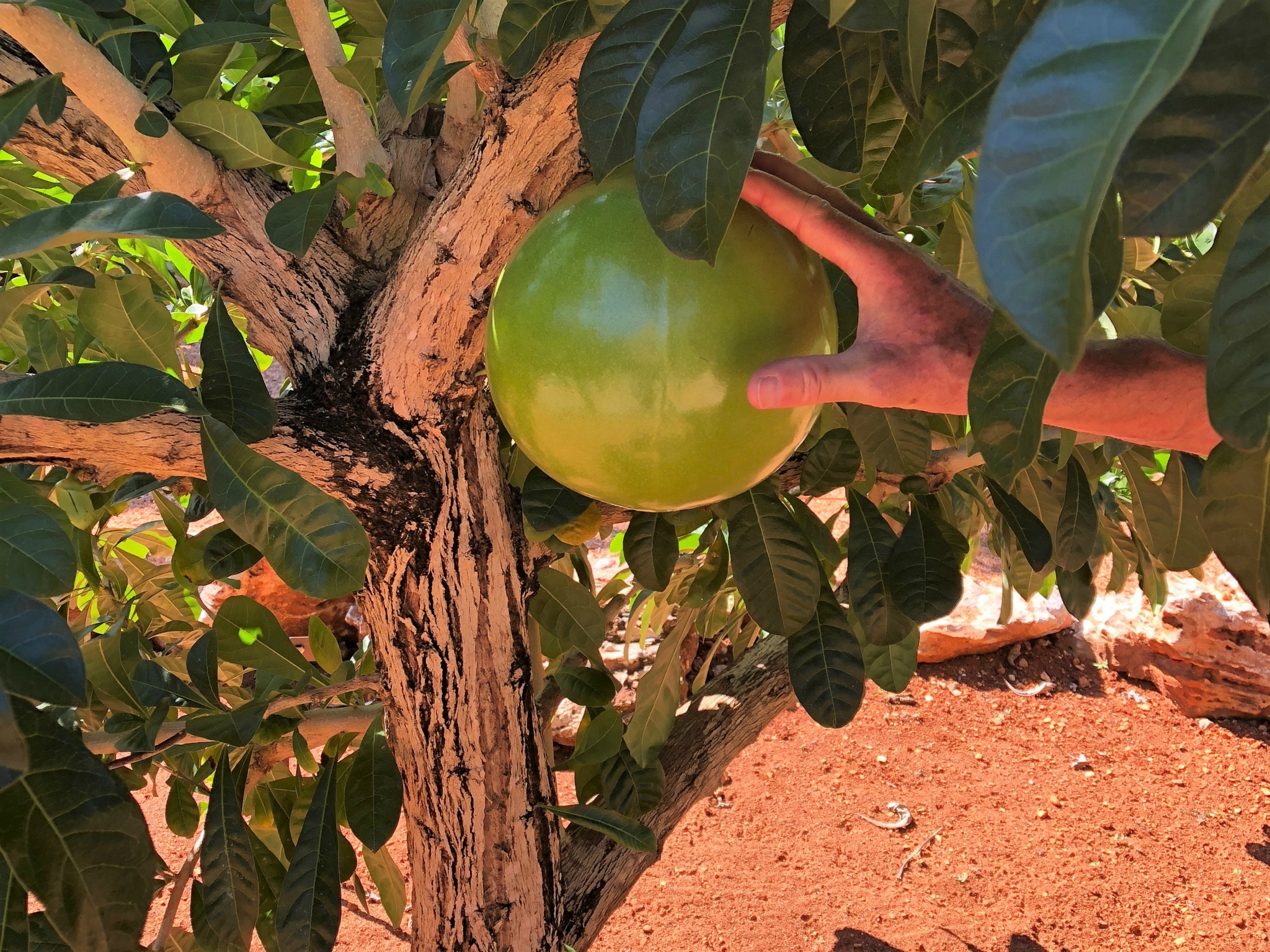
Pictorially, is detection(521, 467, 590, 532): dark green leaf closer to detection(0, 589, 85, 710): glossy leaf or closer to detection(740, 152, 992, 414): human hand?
detection(740, 152, 992, 414): human hand

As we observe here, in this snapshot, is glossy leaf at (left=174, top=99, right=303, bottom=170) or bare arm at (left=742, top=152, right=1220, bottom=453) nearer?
bare arm at (left=742, top=152, right=1220, bottom=453)

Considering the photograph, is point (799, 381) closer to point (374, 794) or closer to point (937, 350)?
point (937, 350)

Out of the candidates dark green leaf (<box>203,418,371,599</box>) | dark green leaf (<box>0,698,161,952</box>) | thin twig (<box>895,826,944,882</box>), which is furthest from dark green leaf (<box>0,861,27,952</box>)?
thin twig (<box>895,826,944,882</box>)

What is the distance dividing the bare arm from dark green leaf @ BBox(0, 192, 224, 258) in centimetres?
37

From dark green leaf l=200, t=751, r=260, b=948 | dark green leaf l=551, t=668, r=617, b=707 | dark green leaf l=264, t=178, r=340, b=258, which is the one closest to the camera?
dark green leaf l=264, t=178, r=340, b=258

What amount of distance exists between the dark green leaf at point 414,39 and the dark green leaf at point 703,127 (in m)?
0.11

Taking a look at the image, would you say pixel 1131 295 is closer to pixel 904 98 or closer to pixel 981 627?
pixel 904 98

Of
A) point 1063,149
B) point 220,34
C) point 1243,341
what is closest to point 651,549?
point 220,34

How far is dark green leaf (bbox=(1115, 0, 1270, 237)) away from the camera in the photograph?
1.08ft

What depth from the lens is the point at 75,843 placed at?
529 millimetres

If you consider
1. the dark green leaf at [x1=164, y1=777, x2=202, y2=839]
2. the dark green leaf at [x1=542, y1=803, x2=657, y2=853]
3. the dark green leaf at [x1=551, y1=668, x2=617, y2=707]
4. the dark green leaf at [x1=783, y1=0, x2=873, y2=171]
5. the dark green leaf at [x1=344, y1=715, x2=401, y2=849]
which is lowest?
the dark green leaf at [x1=164, y1=777, x2=202, y2=839]

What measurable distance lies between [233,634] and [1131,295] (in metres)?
1.25

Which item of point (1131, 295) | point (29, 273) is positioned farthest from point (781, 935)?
point (29, 273)

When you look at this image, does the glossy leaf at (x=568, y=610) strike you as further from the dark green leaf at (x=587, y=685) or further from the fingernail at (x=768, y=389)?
the fingernail at (x=768, y=389)
